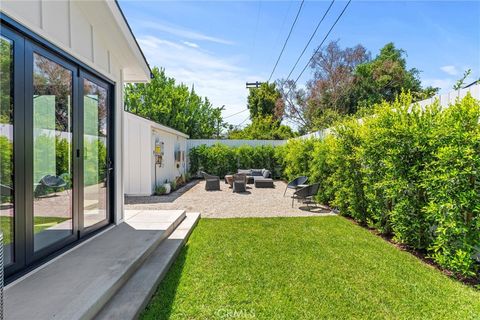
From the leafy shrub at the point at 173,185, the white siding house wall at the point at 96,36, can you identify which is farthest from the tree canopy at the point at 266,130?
the white siding house wall at the point at 96,36

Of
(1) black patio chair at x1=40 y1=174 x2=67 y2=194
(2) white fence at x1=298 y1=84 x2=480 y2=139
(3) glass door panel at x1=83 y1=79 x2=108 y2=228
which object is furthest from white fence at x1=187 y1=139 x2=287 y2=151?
(1) black patio chair at x1=40 y1=174 x2=67 y2=194

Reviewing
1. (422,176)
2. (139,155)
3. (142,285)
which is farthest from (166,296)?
(139,155)

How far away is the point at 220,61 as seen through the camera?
16.6 m

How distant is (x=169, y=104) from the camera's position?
2566 centimetres

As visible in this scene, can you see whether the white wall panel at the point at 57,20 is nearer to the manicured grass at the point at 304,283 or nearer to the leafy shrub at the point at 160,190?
the manicured grass at the point at 304,283

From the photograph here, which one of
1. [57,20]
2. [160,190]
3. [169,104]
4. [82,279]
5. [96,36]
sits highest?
[169,104]

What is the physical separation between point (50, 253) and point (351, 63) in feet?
76.8

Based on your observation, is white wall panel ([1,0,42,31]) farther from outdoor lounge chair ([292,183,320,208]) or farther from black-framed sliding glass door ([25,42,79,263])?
outdoor lounge chair ([292,183,320,208])

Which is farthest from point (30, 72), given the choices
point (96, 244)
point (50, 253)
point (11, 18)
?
point (96, 244)

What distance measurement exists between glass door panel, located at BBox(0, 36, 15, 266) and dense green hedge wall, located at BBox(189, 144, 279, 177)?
571 inches

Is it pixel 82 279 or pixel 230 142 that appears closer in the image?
pixel 82 279

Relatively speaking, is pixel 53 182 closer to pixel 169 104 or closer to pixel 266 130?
pixel 169 104

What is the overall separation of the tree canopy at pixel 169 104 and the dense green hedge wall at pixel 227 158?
30.9 ft

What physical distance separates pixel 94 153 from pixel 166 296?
2.71 m
